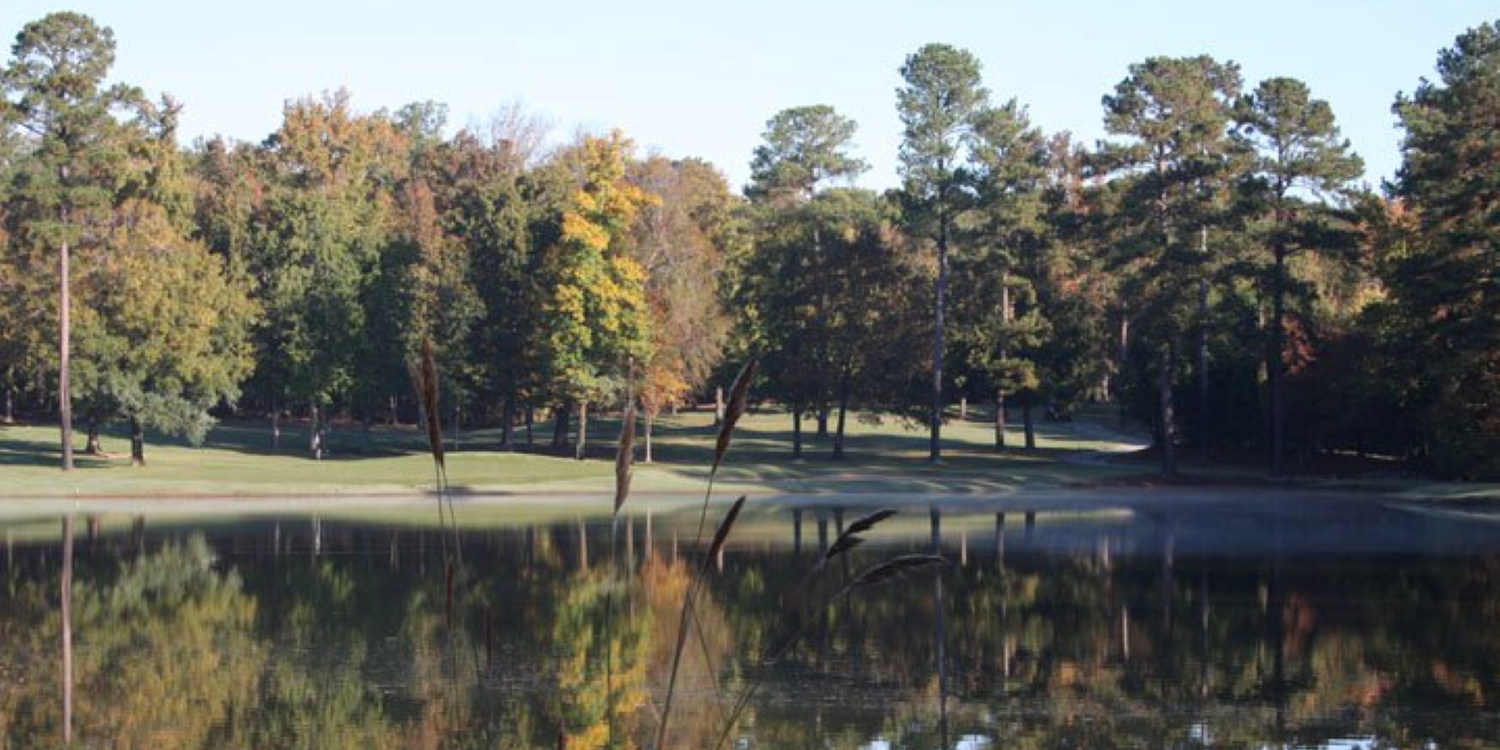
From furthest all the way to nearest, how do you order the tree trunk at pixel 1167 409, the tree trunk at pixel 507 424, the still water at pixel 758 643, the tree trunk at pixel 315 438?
the tree trunk at pixel 507 424, the tree trunk at pixel 315 438, the tree trunk at pixel 1167 409, the still water at pixel 758 643

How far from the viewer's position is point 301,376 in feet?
245

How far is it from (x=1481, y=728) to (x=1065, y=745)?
3.94m

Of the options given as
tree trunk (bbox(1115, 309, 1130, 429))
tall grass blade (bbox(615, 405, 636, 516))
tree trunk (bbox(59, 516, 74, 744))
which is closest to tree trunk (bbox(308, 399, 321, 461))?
tree trunk (bbox(1115, 309, 1130, 429))

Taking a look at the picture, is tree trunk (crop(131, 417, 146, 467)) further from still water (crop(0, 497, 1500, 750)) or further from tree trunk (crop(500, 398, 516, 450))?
still water (crop(0, 497, 1500, 750))

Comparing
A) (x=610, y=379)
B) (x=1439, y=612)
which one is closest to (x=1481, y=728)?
(x=1439, y=612)

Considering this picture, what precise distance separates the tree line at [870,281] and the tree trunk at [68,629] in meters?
25.3

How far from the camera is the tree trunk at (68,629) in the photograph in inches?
671

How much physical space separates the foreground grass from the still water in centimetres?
1957

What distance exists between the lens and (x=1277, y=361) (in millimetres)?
62281

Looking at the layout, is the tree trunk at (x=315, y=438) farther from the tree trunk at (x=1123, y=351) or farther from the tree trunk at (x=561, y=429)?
the tree trunk at (x=1123, y=351)

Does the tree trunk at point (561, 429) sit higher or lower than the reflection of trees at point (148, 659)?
higher

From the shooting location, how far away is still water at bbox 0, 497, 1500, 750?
54.6ft

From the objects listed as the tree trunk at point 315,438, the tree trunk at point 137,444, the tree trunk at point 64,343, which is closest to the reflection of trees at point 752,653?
the tree trunk at point 64,343

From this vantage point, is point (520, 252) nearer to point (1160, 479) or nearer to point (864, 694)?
point (1160, 479)
